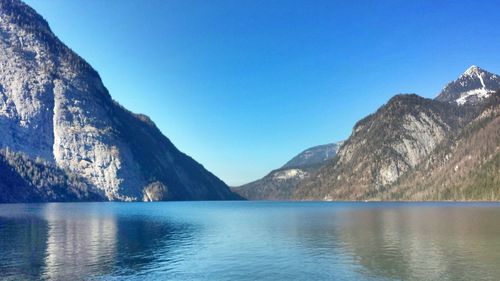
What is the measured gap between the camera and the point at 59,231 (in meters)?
88.6

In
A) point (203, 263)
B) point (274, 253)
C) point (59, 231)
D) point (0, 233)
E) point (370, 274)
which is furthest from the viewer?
point (59, 231)

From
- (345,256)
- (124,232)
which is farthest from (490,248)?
(124,232)

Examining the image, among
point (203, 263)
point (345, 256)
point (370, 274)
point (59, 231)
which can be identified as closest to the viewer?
point (370, 274)

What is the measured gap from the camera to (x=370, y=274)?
46156mm

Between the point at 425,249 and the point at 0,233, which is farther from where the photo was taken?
the point at 0,233

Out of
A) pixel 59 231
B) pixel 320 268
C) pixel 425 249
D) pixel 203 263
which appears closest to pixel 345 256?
pixel 320 268

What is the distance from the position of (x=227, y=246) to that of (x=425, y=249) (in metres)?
29.1

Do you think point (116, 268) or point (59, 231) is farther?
point (59, 231)

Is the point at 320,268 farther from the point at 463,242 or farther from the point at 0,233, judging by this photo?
the point at 0,233

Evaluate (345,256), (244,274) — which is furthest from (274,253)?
(244,274)

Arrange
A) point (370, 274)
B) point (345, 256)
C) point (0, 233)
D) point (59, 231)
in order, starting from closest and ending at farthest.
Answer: point (370, 274)
point (345, 256)
point (0, 233)
point (59, 231)

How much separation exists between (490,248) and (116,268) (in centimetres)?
4991

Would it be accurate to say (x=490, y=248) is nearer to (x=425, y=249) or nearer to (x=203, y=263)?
(x=425, y=249)

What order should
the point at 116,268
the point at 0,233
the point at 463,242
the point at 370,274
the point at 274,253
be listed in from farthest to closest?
1. the point at 0,233
2. the point at 463,242
3. the point at 274,253
4. the point at 116,268
5. the point at 370,274
